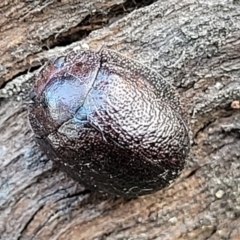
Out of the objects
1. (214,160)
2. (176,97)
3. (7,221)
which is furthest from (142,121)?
(7,221)

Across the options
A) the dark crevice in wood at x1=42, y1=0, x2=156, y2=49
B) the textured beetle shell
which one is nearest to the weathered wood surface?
the dark crevice in wood at x1=42, y1=0, x2=156, y2=49

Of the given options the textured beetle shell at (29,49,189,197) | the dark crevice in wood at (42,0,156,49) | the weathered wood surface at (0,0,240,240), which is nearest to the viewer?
the textured beetle shell at (29,49,189,197)

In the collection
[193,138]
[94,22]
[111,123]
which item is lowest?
[193,138]

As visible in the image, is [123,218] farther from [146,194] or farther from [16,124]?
[16,124]

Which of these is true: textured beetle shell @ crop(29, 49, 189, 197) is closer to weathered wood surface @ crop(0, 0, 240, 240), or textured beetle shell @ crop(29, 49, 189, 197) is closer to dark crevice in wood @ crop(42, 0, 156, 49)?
weathered wood surface @ crop(0, 0, 240, 240)

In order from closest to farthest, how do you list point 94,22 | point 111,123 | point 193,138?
point 111,123 < point 193,138 < point 94,22

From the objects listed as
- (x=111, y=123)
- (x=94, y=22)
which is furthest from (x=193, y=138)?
(x=94, y=22)

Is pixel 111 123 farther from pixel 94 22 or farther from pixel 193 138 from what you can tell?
pixel 94 22
